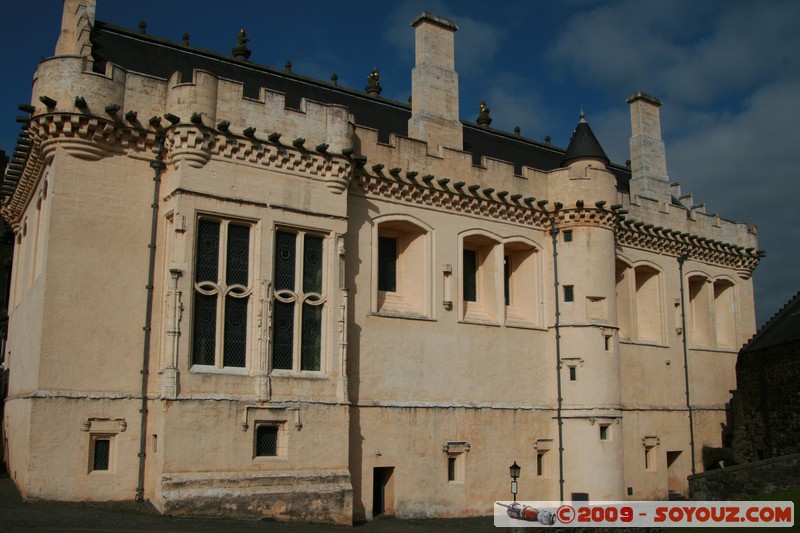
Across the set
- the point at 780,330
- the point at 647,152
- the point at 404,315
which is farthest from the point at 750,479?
the point at 647,152

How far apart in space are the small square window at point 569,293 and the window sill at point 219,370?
38.9 ft

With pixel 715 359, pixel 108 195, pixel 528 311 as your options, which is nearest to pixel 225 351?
pixel 108 195

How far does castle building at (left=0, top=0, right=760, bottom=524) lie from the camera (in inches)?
725

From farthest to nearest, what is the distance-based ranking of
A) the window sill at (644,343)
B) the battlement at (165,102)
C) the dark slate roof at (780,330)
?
the dark slate roof at (780,330)
the window sill at (644,343)
the battlement at (165,102)

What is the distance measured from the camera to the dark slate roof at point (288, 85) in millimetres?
23688

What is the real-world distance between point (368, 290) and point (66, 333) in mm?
7985

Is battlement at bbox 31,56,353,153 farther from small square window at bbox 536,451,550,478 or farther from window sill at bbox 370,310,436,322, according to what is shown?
small square window at bbox 536,451,550,478

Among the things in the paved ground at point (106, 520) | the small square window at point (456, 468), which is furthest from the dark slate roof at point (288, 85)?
the paved ground at point (106, 520)

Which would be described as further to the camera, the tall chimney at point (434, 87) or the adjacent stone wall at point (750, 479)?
the tall chimney at point (434, 87)

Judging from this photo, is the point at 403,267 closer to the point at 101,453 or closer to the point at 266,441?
the point at 266,441

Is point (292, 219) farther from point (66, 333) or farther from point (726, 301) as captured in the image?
point (726, 301)

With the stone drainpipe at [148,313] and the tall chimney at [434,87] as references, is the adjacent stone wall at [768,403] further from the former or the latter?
the stone drainpipe at [148,313]

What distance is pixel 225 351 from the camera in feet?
63.6

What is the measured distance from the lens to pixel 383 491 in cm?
2227
